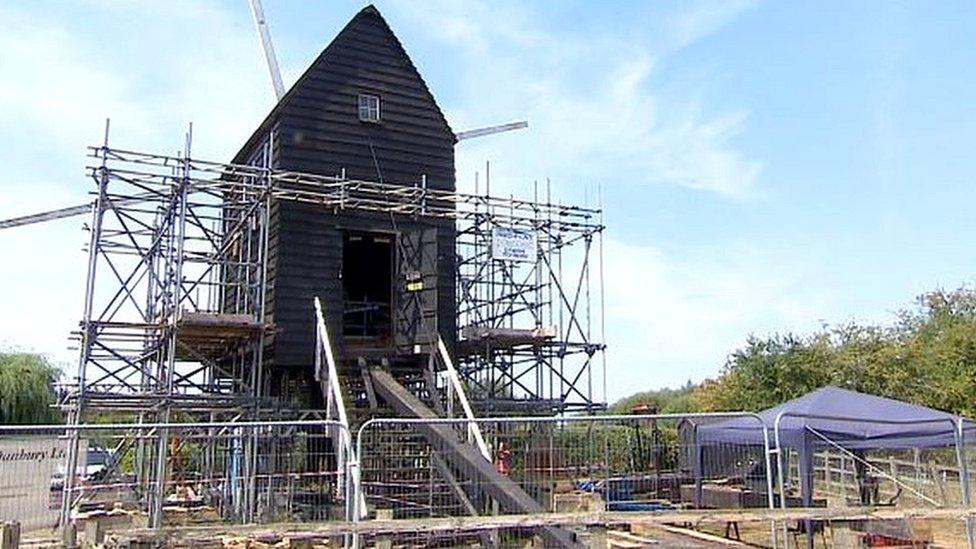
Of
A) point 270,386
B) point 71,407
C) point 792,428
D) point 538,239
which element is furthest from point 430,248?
point 792,428

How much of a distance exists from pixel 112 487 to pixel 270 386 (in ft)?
12.8

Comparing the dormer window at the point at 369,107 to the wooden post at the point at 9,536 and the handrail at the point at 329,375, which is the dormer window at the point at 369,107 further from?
the wooden post at the point at 9,536

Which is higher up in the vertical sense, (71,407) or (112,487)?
(71,407)

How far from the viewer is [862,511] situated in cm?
867

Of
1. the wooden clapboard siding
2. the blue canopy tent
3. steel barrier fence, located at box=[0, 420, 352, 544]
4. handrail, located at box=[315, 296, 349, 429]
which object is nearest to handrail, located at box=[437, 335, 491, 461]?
the wooden clapboard siding

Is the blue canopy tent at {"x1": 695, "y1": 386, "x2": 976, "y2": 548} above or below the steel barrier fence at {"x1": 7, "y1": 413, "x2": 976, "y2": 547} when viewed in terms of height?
above

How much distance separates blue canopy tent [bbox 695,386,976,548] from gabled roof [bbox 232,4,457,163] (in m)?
10.2

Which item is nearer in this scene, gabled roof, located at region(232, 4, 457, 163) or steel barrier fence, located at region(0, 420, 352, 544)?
steel barrier fence, located at region(0, 420, 352, 544)

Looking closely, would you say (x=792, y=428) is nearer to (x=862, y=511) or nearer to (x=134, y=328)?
(x=862, y=511)

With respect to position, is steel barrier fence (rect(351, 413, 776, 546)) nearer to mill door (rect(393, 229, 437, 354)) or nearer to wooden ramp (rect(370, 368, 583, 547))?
wooden ramp (rect(370, 368, 583, 547))

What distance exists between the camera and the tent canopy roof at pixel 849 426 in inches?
466

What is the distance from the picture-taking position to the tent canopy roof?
11.8 meters

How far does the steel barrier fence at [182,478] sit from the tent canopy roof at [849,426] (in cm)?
573

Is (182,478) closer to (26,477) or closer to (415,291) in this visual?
(415,291)
